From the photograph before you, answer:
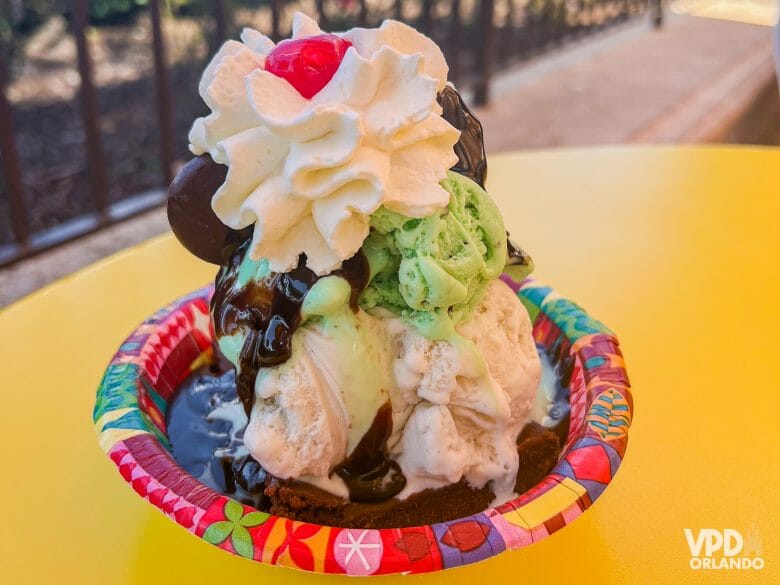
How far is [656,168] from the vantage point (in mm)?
1539

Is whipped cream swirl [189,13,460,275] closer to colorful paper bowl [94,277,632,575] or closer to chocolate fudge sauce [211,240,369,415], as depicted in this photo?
chocolate fudge sauce [211,240,369,415]

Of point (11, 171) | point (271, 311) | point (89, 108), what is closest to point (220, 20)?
point (89, 108)

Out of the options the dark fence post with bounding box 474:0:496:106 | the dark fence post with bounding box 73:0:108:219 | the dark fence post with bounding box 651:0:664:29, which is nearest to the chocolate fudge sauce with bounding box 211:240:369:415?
the dark fence post with bounding box 73:0:108:219

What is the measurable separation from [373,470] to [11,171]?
1.53 meters

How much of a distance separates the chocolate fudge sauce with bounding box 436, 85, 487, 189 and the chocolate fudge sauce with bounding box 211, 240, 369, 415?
16cm

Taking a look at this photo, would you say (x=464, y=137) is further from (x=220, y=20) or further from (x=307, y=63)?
(x=220, y=20)

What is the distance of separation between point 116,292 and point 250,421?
1.73 ft

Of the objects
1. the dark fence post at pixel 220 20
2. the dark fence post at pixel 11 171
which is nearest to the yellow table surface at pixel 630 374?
the dark fence post at pixel 11 171

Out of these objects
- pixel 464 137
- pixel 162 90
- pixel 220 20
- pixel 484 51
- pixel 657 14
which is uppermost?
pixel 464 137

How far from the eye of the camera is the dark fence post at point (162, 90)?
2.15 metres

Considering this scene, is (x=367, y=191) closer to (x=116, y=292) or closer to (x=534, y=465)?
(x=534, y=465)

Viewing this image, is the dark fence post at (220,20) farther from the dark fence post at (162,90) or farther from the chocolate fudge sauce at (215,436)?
the chocolate fudge sauce at (215,436)

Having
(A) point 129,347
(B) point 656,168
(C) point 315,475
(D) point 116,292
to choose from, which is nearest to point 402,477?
(C) point 315,475

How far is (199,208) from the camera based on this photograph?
70cm
